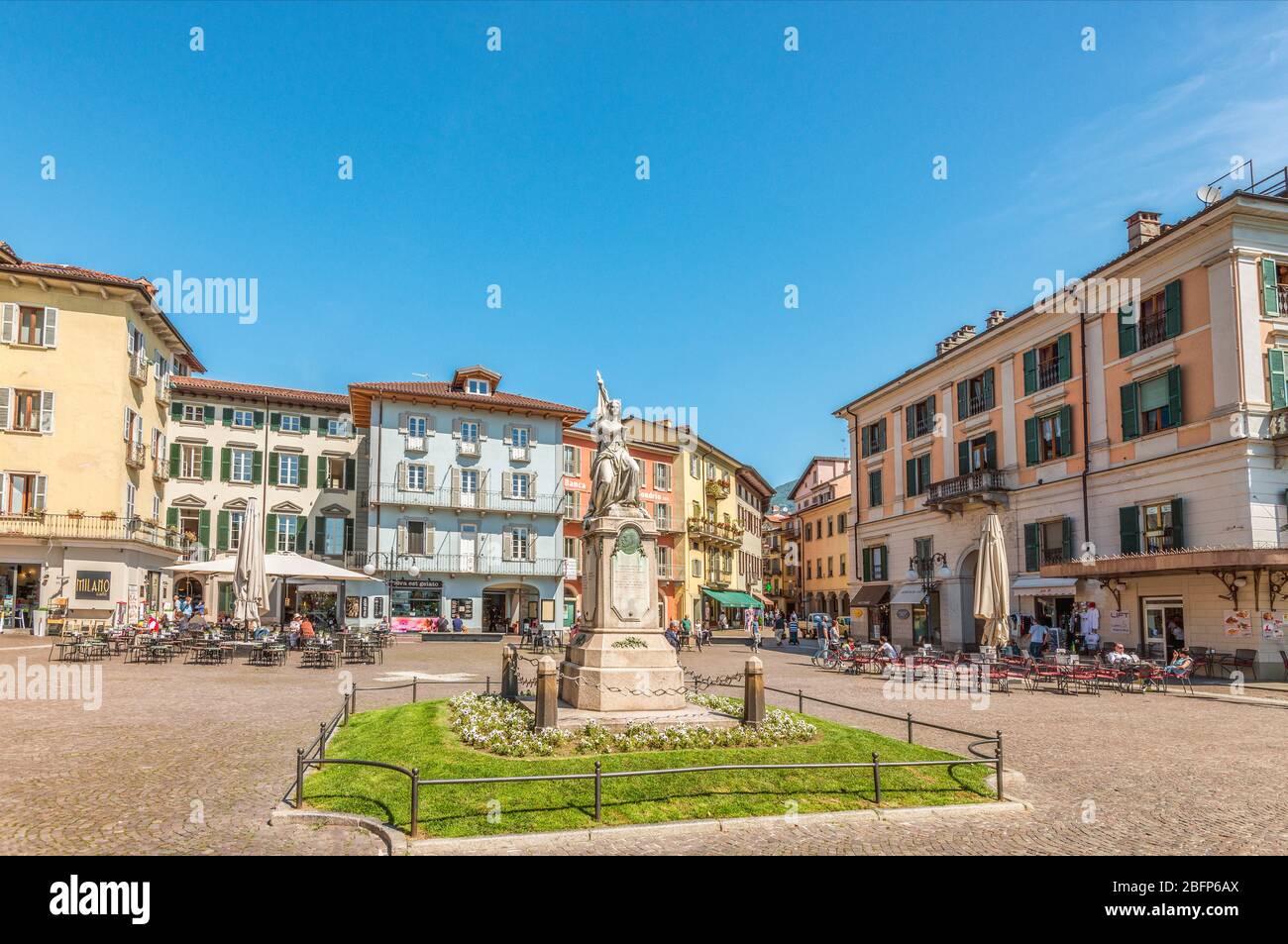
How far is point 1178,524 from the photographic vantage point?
2689 centimetres

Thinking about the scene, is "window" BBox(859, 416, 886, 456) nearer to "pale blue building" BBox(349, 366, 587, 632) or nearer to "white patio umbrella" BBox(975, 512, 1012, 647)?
"pale blue building" BBox(349, 366, 587, 632)

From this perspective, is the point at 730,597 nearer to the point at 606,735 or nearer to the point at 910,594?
the point at 910,594

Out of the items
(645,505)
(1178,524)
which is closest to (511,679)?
(1178,524)

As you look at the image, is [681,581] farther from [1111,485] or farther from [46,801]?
[46,801]

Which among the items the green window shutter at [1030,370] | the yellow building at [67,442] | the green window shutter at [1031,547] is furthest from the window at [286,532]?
the green window shutter at [1030,370]

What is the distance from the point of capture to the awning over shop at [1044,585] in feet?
101

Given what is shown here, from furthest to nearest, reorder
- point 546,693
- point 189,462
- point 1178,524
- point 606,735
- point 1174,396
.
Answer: point 189,462
point 1174,396
point 1178,524
point 546,693
point 606,735

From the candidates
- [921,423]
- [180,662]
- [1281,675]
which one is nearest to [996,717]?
[1281,675]

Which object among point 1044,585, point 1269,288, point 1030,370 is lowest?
point 1044,585

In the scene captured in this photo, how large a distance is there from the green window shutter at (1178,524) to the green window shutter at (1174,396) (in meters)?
2.49

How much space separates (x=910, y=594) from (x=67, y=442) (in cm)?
3660

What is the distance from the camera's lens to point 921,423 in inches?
1673

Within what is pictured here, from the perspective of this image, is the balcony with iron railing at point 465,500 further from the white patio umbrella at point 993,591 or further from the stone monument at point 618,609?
the stone monument at point 618,609
